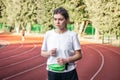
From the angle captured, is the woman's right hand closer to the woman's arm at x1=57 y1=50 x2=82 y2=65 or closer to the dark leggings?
the woman's arm at x1=57 y1=50 x2=82 y2=65

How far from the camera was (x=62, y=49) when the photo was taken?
4.52 m

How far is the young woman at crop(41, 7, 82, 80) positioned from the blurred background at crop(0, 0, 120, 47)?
28.8 metres

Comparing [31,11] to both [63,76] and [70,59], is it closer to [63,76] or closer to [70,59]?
[63,76]

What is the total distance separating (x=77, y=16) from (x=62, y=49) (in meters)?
40.9

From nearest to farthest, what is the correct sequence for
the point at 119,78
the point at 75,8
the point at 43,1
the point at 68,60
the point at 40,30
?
1. the point at 68,60
2. the point at 119,78
3. the point at 75,8
4. the point at 43,1
5. the point at 40,30

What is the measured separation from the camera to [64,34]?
4.54 m

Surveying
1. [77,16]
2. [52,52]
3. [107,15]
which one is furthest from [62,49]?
[77,16]

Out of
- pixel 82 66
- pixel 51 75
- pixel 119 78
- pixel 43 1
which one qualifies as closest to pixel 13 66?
pixel 82 66

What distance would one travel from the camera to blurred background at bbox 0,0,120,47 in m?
33.9

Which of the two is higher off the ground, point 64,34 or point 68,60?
point 64,34

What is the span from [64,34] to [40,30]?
6169 centimetres

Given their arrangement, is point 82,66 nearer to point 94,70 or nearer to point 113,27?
point 94,70

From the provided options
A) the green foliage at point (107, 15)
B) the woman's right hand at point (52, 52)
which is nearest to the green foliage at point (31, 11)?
the green foliage at point (107, 15)

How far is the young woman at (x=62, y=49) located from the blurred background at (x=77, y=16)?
94.3ft
